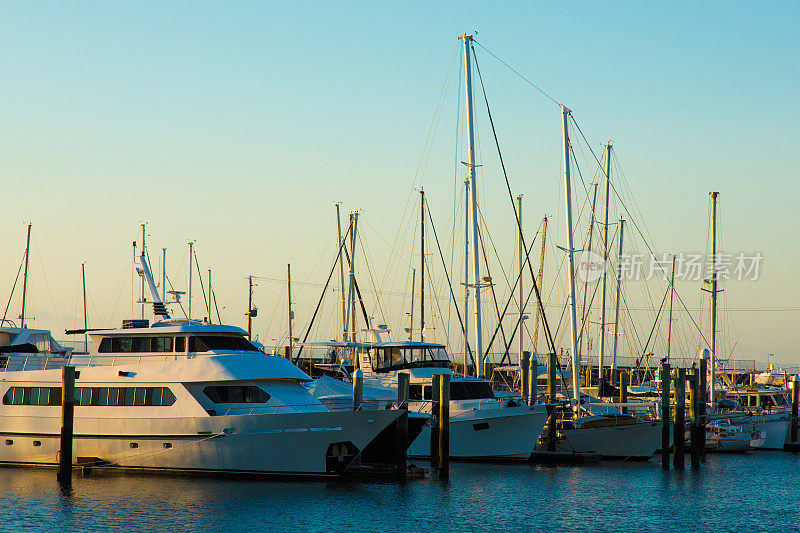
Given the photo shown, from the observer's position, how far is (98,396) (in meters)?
28.7

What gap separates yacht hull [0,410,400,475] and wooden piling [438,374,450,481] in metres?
1.90

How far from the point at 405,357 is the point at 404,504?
1296 centimetres

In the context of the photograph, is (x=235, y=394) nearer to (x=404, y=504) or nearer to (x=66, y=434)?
(x=66, y=434)

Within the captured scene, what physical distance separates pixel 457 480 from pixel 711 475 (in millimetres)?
9588

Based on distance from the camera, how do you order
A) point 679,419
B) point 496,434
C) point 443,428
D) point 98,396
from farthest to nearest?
1. point 496,434
2. point 679,419
3. point 98,396
4. point 443,428

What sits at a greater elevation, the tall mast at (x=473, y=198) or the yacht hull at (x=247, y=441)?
the tall mast at (x=473, y=198)

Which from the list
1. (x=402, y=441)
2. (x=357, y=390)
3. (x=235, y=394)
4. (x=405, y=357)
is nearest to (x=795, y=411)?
(x=405, y=357)

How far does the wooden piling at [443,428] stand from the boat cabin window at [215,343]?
20.8 feet

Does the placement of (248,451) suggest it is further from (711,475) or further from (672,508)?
(711,475)

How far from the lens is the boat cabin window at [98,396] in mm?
27828

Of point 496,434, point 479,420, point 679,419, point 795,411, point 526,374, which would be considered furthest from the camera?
point 795,411

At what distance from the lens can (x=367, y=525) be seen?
22.0 meters

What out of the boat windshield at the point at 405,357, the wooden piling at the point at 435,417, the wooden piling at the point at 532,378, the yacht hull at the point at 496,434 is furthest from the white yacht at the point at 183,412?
the wooden piling at the point at 532,378

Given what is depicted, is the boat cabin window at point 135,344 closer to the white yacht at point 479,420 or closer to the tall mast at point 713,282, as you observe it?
the white yacht at point 479,420
